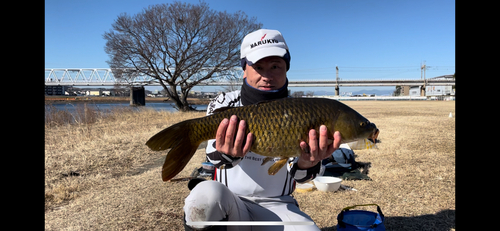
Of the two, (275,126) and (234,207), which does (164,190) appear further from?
(275,126)

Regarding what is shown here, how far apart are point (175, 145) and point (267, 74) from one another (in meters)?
1.13

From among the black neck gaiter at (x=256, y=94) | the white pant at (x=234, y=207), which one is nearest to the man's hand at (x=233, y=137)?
the white pant at (x=234, y=207)

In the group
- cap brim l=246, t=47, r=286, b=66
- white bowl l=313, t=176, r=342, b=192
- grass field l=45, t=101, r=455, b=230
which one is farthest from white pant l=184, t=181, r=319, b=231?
white bowl l=313, t=176, r=342, b=192

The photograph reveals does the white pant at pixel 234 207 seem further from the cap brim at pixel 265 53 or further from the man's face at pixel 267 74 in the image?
the cap brim at pixel 265 53

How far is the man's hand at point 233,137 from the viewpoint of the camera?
2068 mm

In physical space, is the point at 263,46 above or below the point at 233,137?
above

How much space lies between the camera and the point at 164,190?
15.2 feet

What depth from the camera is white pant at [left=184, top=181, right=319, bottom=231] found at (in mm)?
2102

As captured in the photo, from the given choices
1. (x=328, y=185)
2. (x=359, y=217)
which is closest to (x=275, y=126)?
(x=359, y=217)

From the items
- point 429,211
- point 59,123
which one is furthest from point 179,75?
point 429,211

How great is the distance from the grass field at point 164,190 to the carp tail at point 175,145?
1.70 meters

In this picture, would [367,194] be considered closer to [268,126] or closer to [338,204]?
[338,204]

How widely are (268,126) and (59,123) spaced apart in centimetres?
1227
